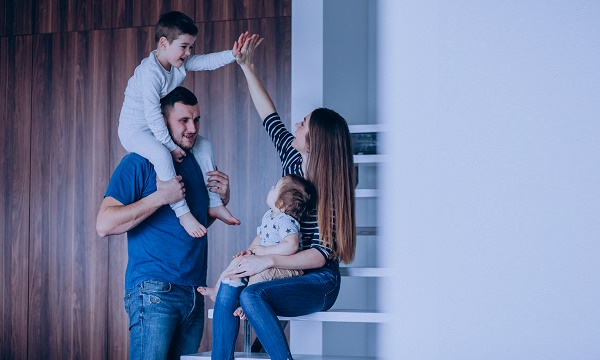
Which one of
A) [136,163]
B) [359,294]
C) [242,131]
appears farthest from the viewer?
[242,131]

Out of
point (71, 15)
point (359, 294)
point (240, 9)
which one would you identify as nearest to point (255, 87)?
point (359, 294)

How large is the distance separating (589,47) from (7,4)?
4.87 meters

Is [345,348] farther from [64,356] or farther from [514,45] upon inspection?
[514,45]

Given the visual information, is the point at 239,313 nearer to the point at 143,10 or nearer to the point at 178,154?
the point at 178,154

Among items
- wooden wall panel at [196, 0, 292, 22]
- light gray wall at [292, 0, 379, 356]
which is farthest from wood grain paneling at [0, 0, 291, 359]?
light gray wall at [292, 0, 379, 356]

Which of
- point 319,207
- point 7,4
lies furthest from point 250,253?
point 7,4

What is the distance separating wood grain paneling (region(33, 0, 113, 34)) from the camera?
455 centimetres

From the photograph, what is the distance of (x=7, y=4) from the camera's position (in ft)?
15.6

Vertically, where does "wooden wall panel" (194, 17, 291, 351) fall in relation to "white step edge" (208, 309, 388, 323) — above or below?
above

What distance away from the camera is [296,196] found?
2258 millimetres

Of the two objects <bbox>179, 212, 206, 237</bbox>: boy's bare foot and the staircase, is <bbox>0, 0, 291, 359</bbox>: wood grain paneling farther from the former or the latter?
<bbox>179, 212, 206, 237</bbox>: boy's bare foot

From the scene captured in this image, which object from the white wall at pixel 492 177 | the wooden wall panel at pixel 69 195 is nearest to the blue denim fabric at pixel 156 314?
the white wall at pixel 492 177

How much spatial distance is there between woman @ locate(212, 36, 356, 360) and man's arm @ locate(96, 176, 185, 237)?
0.33 metres

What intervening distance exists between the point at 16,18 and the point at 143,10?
947 mm
